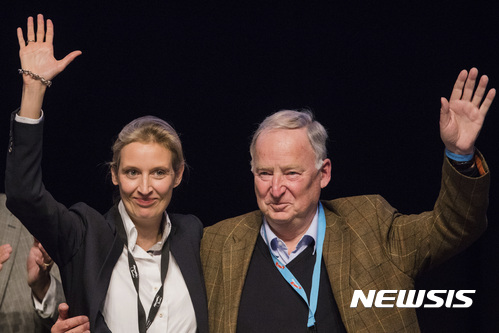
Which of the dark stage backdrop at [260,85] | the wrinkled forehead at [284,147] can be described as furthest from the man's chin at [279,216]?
the dark stage backdrop at [260,85]

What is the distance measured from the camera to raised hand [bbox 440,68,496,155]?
9.81 ft

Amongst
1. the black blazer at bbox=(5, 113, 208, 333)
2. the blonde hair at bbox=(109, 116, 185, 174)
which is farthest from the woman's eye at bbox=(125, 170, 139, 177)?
the black blazer at bbox=(5, 113, 208, 333)

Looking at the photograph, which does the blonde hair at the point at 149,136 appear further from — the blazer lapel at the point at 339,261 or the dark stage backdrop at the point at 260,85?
the dark stage backdrop at the point at 260,85

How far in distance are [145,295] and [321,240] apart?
0.83 metres

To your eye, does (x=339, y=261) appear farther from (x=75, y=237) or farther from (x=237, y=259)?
(x=75, y=237)

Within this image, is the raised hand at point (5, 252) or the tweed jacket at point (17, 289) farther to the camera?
the tweed jacket at point (17, 289)

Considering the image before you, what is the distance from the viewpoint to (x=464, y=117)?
3.02 meters

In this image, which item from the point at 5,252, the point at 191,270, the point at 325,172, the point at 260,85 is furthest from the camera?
the point at 260,85

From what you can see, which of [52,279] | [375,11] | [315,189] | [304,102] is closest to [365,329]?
[315,189]

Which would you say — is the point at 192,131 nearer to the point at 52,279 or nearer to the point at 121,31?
the point at 121,31

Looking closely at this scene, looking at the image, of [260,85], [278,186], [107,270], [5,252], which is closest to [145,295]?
[107,270]

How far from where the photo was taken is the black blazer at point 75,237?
2846 millimetres

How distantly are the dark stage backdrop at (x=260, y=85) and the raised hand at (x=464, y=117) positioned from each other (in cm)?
153

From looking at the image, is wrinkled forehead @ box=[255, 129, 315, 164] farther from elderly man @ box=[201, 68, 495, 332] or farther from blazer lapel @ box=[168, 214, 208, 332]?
blazer lapel @ box=[168, 214, 208, 332]
